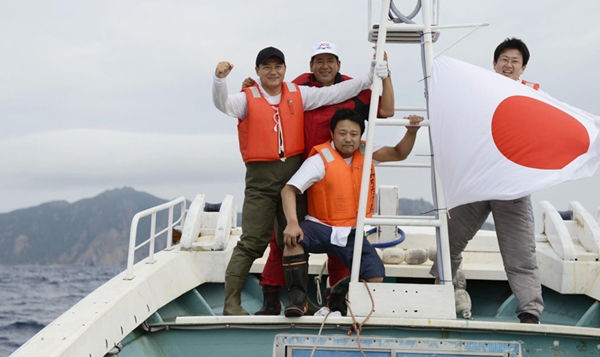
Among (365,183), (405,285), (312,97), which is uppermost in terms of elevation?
(312,97)

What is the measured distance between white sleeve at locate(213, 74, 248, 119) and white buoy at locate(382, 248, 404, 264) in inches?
92.1

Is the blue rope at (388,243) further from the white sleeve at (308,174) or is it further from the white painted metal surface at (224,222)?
the white sleeve at (308,174)

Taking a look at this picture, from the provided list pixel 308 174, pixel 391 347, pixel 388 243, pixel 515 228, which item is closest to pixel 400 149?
pixel 308 174

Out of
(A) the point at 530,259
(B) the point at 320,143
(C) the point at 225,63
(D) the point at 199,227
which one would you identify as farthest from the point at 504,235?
(D) the point at 199,227

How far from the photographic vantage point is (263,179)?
15.8 ft

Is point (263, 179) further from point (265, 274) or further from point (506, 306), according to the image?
point (506, 306)

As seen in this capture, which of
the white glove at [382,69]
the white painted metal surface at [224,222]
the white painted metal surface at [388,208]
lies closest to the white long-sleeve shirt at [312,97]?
the white glove at [382,69]

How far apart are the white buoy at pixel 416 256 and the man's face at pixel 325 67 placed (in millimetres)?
2179

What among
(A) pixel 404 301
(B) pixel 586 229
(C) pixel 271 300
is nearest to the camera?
(A) pixel 404 301

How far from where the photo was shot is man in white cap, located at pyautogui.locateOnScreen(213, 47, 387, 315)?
15.5 feet

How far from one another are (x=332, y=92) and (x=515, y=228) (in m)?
1.72

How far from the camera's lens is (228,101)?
4.68 meters

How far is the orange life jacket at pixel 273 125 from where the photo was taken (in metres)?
4.72

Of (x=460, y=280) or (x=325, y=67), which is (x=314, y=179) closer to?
(x=325, y=67)
